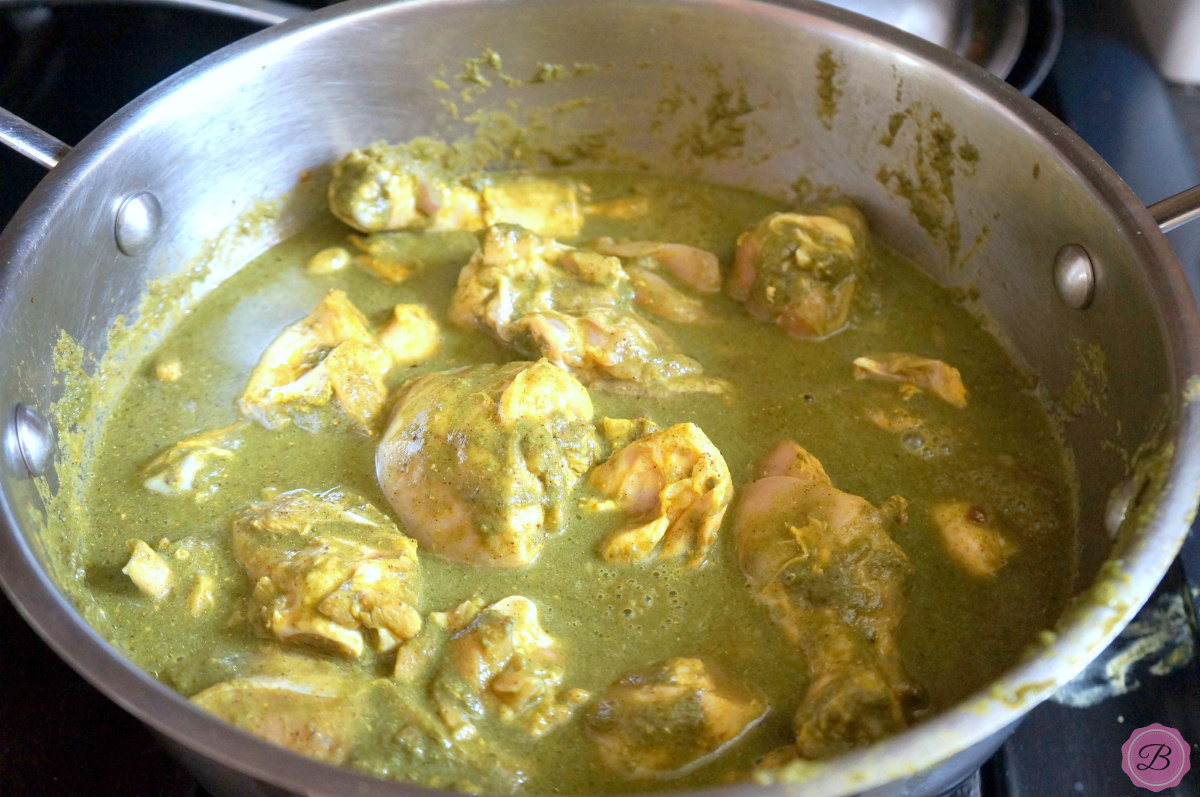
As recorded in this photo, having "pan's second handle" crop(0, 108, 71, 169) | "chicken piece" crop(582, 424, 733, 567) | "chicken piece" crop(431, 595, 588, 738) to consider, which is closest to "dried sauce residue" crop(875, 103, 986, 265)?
"chicken piece" crop(582, 424, 733, 567)

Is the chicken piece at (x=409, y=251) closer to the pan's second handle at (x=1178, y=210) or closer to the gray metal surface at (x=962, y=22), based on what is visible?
the gray metal surface at (x=962, y=22)

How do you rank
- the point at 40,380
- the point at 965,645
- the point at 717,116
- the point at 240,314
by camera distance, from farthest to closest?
1. the point at 717,116
2. the point at 240,314
3. the point at 40,380
4. the point at 965,645

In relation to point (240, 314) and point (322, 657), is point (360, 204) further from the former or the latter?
point (322, 657)

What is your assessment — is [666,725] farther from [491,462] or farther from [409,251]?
[409,251]

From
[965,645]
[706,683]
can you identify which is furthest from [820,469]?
[706,683]

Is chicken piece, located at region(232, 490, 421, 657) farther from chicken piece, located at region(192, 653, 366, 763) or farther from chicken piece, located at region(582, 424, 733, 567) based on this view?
chicken piece, located at region(582, 424, 733, 567)

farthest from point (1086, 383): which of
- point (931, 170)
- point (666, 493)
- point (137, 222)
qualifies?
point (137, 222)
